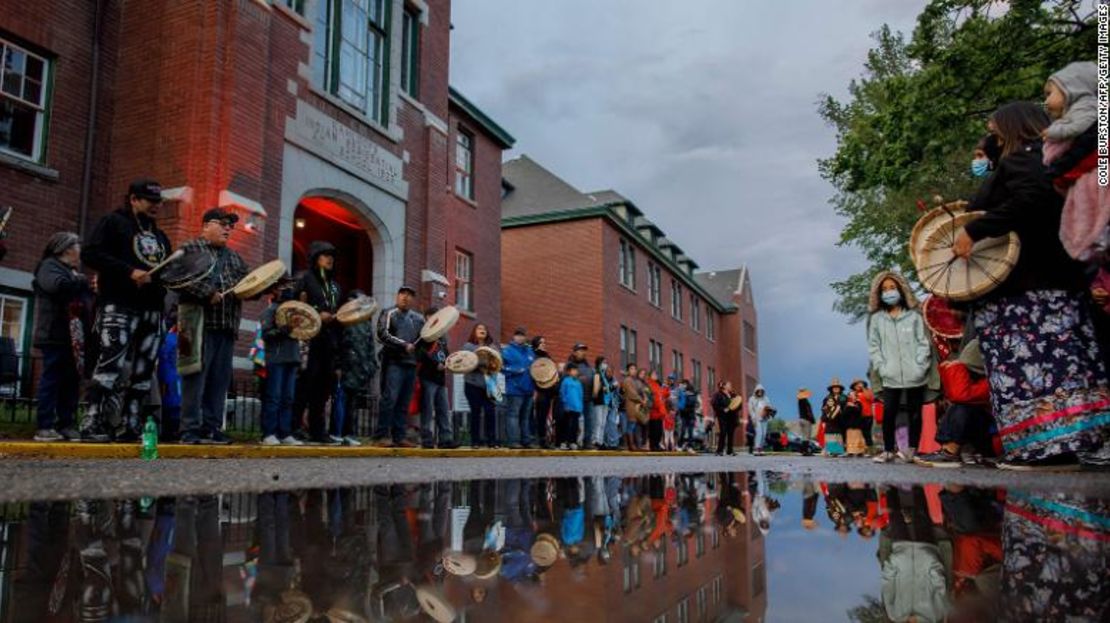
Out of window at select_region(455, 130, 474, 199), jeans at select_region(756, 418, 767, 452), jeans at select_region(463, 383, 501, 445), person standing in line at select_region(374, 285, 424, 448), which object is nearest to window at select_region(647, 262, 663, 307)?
jeans at select_region(756, 418, 767, 452)

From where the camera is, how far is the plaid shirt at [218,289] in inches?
273

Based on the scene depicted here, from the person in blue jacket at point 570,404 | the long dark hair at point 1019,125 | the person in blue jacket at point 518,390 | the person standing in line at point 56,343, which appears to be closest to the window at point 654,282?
the person in blue jacket at point 570,404

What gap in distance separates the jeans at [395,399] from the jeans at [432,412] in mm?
405

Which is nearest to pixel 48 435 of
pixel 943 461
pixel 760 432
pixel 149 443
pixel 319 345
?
pixel 149 443

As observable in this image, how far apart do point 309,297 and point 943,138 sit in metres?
11.4

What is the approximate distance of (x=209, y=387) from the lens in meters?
7.37

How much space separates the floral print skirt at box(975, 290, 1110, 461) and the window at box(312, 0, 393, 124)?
13.0 m

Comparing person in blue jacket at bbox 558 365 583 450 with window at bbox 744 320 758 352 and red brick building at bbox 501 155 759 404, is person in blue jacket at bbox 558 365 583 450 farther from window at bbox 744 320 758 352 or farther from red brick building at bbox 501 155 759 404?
window at bbox 744 320 758 352

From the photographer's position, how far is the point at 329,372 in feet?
29.8

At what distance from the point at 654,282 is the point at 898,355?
96.0ft

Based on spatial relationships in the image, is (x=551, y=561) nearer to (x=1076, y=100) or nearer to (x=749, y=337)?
(x=1076, y=100)

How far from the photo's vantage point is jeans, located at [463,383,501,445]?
1185cm

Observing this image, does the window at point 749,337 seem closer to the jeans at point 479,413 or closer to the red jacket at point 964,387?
the jeans at point 479,413

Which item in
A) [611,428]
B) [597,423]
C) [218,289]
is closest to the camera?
[218,289]
